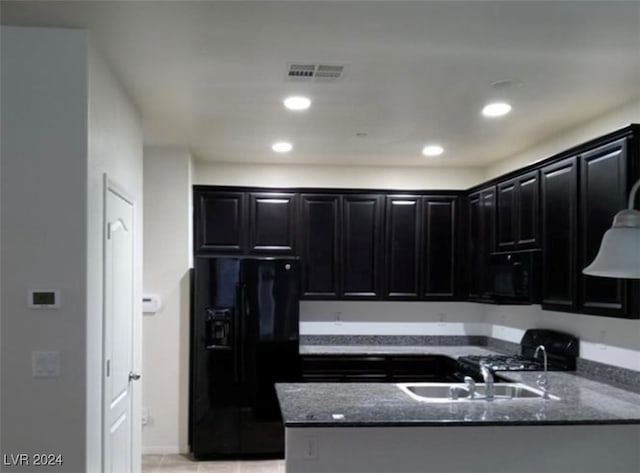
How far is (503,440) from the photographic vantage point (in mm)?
3084

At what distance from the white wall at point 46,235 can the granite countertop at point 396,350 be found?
284 cm

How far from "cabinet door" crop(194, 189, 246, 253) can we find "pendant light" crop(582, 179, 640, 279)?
3533mm

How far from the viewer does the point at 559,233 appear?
3871 mm

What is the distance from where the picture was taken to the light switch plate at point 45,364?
8.54ft

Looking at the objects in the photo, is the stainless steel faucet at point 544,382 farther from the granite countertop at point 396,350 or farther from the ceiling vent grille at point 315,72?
the ceiling vent grille at point 315,72

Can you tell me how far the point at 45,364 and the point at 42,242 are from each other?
532 mm

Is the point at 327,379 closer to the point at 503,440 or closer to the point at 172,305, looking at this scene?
the point at 172,305

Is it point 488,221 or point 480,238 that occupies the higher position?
point 488,221

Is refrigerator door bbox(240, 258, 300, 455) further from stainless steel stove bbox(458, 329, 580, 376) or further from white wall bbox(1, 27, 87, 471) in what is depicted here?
white wall bbox(1, 27, 87, 471)

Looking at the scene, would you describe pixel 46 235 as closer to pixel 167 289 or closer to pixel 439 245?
pixel 167 289

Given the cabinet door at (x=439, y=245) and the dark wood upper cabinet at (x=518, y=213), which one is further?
the cabinet door at (x=439, y=245)

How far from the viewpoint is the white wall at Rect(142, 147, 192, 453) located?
5223mm

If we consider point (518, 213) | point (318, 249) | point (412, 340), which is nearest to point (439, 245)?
point (412, 340)

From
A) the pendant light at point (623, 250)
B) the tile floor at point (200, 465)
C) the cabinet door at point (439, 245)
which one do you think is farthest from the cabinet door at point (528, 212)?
the tile floor at point (200, 465)
